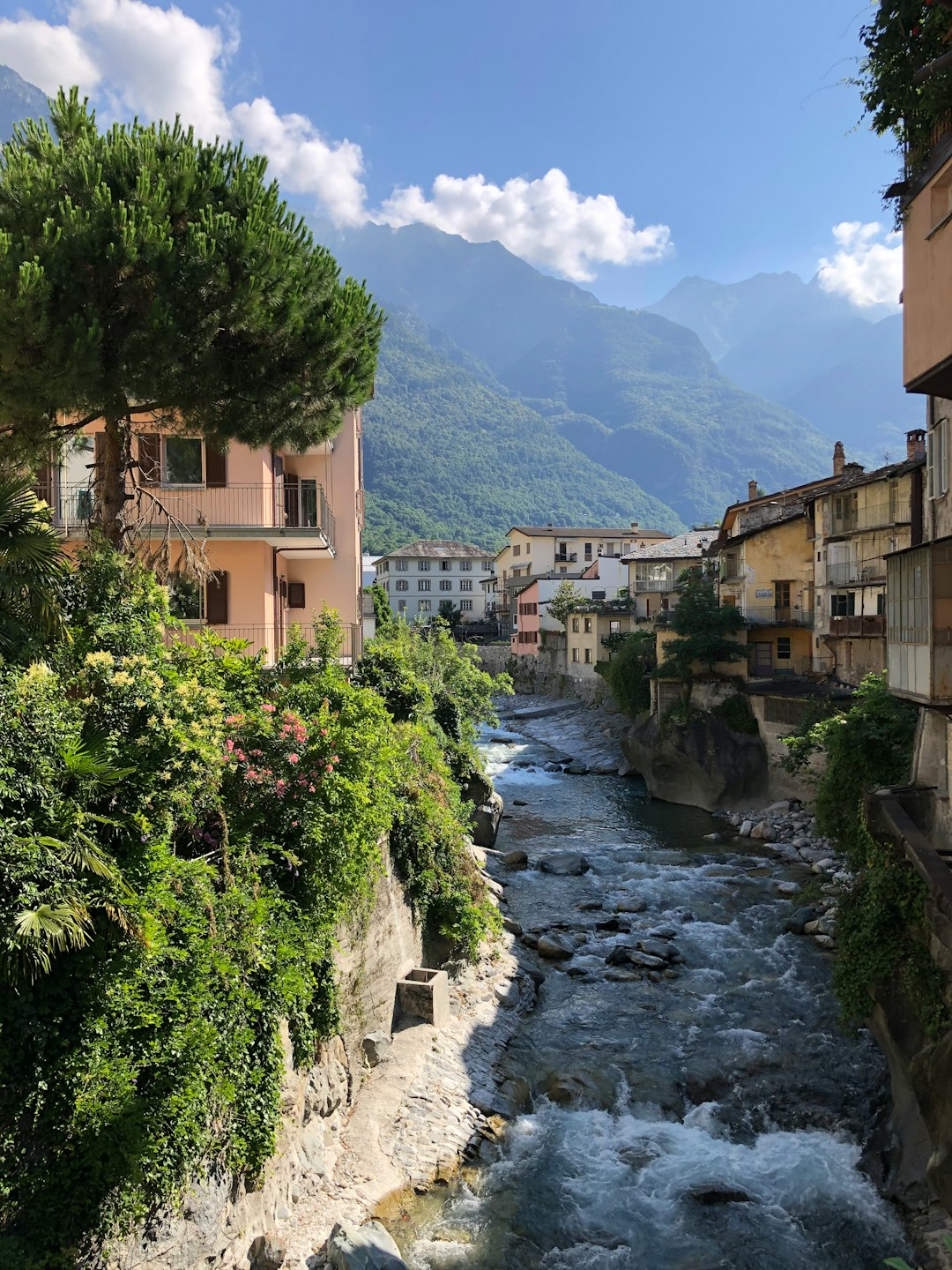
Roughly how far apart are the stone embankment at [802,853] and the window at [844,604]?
10430 mm

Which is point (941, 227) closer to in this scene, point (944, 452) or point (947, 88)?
point (947, 88)

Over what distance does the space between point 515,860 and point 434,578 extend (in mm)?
75845

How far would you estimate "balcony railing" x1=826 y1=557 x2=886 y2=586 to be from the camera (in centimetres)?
3531

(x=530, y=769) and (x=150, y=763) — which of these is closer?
(x=150, y=763)

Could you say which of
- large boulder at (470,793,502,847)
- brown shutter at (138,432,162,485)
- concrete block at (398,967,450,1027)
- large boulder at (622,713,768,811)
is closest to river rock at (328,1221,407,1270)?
concrete block at (398,967,450,1027)

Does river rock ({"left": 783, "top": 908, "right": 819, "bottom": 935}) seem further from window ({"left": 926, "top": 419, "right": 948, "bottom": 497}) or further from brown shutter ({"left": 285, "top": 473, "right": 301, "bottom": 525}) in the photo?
brown shutter ({"left": 285, "top": 473, "right": 301, "bottom": 525})

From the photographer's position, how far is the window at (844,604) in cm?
3800

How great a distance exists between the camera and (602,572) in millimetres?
77812

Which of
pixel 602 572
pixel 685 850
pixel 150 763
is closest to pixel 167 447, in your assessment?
pixel 150 763

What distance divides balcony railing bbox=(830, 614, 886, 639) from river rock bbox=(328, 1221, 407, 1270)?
102 feet

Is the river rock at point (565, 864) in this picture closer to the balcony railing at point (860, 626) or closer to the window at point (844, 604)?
the balcony railing at point (860, 626)

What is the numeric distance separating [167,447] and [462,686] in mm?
16422

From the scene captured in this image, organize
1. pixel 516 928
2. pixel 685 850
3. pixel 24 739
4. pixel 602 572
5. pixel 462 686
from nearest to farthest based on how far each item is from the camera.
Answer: pixel 24 739 → pixel 516 928 → pixel 685 850 → pixel 462 686 → pixel 602 572

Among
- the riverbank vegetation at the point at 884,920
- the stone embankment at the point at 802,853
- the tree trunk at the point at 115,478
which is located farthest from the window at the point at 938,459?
the tree trunk at the point at 115,478
